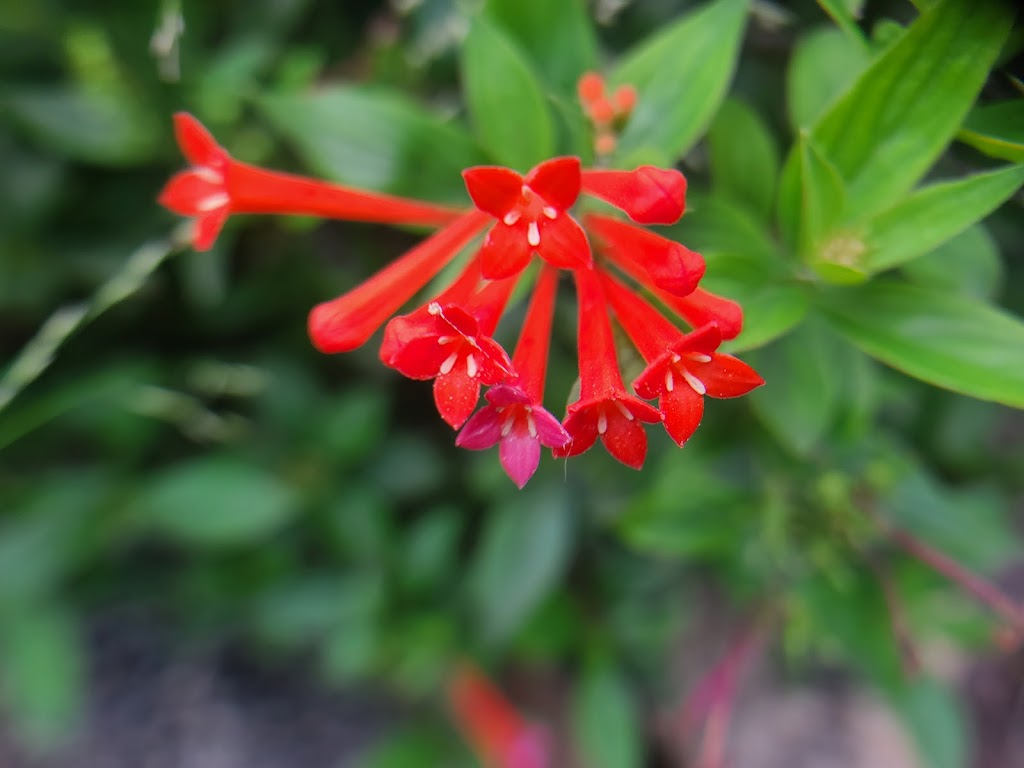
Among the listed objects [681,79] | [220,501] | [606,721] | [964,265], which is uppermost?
[681,79]

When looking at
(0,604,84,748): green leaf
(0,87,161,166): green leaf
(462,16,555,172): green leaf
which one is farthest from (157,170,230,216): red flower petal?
(0,604,84,748): green leaf

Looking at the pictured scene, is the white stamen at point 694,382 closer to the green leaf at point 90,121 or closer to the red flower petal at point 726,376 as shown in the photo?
the red flower petal at point 726,376

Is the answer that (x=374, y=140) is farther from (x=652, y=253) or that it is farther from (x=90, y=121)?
(x=90, y=121)

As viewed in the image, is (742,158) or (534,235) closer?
(534,235)

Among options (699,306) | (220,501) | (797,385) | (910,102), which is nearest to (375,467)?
(220,501)

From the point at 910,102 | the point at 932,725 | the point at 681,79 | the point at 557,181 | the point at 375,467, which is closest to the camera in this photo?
the point at 557,181

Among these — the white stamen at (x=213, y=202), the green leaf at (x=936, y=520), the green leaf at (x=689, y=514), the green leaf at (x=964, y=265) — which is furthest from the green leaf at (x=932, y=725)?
the white stamen at (x=213, y=202)
